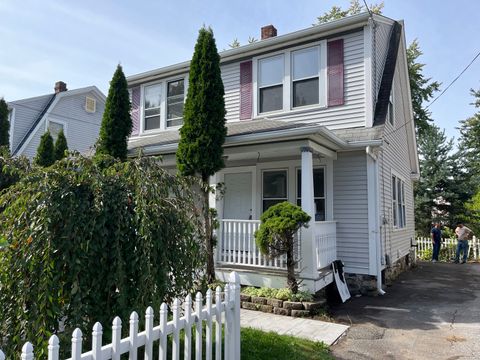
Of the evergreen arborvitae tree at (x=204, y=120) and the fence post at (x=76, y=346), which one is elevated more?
the evergreen arborvitae tree at (x=204, y=120)

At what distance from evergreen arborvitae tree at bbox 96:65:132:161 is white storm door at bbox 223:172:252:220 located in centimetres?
307

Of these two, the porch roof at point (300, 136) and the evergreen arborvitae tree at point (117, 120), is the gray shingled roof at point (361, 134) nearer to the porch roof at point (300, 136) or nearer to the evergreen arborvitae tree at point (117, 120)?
the porch roof at point (300, 136)

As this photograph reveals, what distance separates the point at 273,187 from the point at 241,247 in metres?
2.13

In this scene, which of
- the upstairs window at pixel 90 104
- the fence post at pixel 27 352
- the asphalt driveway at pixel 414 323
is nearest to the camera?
the fence post at pixel 27 352

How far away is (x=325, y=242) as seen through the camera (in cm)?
740

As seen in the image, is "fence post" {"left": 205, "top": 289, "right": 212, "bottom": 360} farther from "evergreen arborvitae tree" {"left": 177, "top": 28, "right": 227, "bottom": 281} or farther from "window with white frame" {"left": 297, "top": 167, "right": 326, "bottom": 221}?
"window with white frame" {"left": 297, "top": 167, "right": 326, "bottom": 221}

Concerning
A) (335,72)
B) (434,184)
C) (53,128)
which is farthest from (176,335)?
(434,184)

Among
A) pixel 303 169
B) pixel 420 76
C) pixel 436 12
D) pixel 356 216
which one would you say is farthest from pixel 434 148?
pixel 303 169

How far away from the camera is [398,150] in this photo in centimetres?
1130

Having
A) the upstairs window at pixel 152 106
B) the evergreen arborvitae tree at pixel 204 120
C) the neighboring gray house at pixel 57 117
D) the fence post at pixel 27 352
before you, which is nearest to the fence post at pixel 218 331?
the fence post at pixel 27 352

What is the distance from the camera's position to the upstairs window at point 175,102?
11.6 m

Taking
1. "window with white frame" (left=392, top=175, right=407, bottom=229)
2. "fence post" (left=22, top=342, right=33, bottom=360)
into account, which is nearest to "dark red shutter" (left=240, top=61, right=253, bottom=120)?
"window with white frame" (left=392, top=175, right=407, bottom=229)

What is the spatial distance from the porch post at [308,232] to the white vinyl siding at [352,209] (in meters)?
1.81

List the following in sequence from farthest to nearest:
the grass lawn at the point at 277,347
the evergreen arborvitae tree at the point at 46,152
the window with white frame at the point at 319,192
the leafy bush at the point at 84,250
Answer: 1. the evergreen arborvitae tree at the point at 46,152
2. the window with white frame at the point at 319,192
3. the grass lawn at the point at 277,347
4. the leafy bush at the point at 84,250
